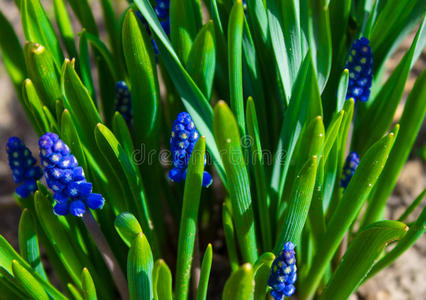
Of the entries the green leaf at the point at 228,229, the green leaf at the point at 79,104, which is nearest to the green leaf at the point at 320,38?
the green leaf at the point at 228,229

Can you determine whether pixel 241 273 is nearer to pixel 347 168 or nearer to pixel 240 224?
pixel 240 224

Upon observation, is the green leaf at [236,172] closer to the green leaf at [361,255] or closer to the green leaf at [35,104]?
the green leaf at [361,255]

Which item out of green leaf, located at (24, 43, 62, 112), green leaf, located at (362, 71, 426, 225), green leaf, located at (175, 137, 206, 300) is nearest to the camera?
green leaf, located at (175, 137, 206, 300)

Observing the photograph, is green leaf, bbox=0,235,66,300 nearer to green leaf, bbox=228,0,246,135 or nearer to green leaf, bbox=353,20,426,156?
green leaf, bbox=228,0,246,135

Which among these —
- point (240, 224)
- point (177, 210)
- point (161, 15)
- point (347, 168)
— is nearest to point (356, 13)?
point (347, 168)

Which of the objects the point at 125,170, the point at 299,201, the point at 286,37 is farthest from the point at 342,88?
the point at 125,170

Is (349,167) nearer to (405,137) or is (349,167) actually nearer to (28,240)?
(405,137)

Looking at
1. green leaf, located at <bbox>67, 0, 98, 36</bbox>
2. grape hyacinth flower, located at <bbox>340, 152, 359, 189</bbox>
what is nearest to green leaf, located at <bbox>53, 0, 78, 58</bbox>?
green leaf, located at <bbox>67, 0, 98, 36</bbox>
